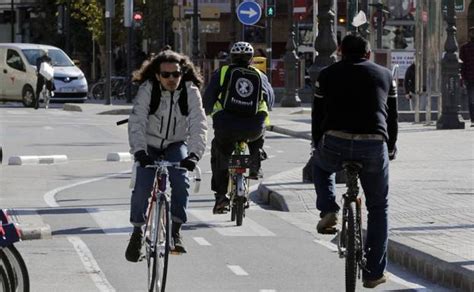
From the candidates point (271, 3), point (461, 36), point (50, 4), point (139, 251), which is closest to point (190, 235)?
point (139, 251)

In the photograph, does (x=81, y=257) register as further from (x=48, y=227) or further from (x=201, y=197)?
(x=201, y=197)

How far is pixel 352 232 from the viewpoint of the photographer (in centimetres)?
1014

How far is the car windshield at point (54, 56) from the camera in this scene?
160 feet

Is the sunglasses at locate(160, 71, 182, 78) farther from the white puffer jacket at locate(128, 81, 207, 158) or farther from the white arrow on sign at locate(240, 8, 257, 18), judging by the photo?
the white arrow on sign at locate(240, 8, 257, 18)

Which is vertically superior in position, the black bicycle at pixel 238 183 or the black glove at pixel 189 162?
the black glove at pixel 189 162

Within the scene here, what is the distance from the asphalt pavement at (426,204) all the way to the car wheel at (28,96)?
2084 cm

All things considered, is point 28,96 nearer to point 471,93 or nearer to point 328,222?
point 471,93

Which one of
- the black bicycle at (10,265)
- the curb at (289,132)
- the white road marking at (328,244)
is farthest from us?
the curb at (289,132)

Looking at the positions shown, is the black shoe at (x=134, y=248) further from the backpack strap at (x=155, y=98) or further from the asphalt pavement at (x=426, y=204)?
the asphalt pavement at (x=426, y=204)

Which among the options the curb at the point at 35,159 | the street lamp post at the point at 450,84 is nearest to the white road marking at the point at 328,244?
the curb at the point at 35,159

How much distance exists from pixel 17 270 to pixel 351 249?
8.49ft

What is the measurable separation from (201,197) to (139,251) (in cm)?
766

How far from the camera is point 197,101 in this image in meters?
10.8

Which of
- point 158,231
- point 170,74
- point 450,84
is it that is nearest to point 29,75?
point 450,84
